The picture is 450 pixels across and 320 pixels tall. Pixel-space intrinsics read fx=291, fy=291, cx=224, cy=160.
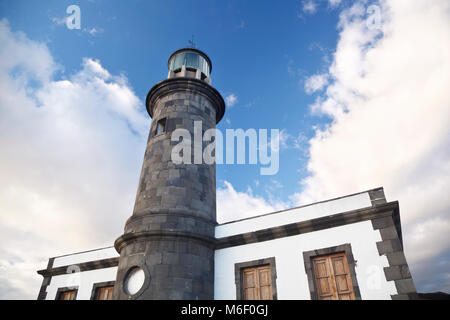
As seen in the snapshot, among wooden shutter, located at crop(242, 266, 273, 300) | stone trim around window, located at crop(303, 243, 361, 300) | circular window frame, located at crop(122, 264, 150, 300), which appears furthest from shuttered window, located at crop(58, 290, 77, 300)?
→ stone trim around window, located at crop(303, 243, 361, 300)

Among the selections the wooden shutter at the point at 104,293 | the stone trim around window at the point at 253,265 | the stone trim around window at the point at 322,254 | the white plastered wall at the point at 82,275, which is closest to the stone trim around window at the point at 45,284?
the white plastered wall at the point at 82,275

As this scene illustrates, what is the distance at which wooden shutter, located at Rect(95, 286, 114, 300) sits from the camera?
40.6ft

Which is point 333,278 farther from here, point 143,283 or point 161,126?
Result: point 161,126

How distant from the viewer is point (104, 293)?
1252 centimetres

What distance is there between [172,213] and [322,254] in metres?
5.11

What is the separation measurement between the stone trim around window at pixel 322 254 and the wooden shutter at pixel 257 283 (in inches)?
51.3

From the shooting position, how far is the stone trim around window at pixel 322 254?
820cm

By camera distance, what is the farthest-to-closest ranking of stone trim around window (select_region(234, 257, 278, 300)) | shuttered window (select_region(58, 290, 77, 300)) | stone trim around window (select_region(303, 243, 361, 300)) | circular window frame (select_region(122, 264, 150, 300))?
shuttered window (select_region(58, 290, 77, 300))
stone trim around window (select_region(234, 257, 278, 300))
circular window frame (select_region(122, 264, 150, 300))
stone trim around window (select_region(303, 243, 361, 300))

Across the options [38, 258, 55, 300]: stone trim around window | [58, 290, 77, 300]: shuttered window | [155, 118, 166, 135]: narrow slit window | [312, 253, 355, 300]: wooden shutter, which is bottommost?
[312, 253, 355, 300]: wooden shutter

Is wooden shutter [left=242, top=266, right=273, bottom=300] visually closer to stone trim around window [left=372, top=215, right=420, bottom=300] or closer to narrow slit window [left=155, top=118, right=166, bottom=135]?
stone trim around window [left=372, top=215, right=420, bottom=300]

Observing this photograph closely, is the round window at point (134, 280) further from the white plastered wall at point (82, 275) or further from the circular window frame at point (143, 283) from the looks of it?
the white plastered wall at point (82, 275)

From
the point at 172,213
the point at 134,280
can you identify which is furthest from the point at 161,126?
the point at 134,280

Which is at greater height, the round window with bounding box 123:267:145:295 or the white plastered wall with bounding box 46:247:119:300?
the white plastered wall with bounding box 46:247:119:300

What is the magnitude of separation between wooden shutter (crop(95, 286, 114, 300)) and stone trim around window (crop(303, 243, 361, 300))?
8.45 m
